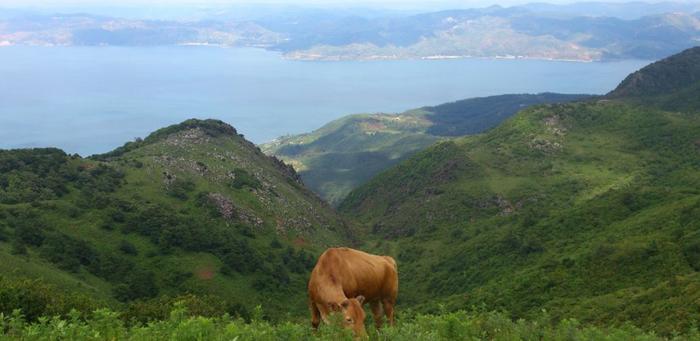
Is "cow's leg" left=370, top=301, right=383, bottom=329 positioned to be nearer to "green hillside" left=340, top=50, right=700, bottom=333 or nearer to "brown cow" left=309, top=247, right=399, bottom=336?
"brown cow" left=309, top=247, right=399, bottom=336

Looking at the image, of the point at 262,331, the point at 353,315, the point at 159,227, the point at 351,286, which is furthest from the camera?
the point at 159,227

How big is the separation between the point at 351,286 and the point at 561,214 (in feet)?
206

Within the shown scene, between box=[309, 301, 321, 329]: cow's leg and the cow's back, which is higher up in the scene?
the cow's back

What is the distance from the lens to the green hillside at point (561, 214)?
4009cm

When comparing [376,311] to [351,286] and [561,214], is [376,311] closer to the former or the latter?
[351,286]

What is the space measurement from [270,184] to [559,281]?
165 feet

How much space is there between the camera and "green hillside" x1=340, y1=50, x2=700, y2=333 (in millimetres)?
40094

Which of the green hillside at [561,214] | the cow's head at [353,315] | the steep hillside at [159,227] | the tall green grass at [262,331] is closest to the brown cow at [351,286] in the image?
the cow's head at [353,315]

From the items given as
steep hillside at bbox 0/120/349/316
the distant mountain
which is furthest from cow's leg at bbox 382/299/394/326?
the distant mountain

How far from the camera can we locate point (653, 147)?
335 ft

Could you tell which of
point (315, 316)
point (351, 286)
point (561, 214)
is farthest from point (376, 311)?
point (561, 214)

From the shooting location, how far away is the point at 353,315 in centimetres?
1185

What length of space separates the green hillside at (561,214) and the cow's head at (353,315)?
16.8 metres

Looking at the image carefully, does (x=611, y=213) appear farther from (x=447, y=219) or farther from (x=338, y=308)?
(x=338, y=308)
